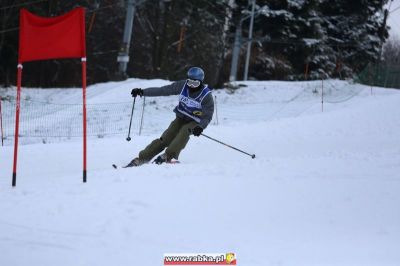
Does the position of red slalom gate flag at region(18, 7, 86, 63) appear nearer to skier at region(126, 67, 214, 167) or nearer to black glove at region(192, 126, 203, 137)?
skier at region(126, 67, 214, 167)

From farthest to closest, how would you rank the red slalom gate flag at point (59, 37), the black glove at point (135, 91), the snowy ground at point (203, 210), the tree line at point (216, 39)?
the tree line at point (216, 39) < the black glove at point (135, 91) < the red slalom gate flag at point (59, 37) < the snowy ground at point (203, 210)

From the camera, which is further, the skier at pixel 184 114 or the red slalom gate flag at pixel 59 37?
the skier at pixel 184 114

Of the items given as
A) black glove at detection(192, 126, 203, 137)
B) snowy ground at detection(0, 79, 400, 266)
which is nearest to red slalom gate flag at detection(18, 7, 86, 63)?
snowy ground at detection(0, 79, 400, 266)

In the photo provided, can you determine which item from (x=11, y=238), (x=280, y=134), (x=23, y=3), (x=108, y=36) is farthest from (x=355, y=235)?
(x=108, y=36)

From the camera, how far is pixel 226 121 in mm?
17109

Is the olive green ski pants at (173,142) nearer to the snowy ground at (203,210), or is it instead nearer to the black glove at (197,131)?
the black glove at (197,131)

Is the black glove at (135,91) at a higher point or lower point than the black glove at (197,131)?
higher

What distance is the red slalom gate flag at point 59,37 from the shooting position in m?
6.39

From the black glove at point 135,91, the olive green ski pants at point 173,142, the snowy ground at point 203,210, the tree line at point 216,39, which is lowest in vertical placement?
the snowy ground at point 203,210

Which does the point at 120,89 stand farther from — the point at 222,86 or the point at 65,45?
the point at 65,45

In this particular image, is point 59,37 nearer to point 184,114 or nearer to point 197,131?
point 197,131

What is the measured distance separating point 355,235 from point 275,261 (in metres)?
1.11

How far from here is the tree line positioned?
100ft

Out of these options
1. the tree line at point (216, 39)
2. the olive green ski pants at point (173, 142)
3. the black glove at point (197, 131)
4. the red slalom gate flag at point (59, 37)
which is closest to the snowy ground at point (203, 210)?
the black glove at point (197, 131)
